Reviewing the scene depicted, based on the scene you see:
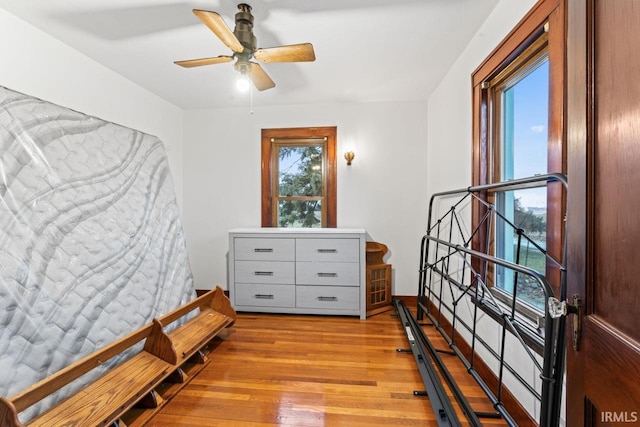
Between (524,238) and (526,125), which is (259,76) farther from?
(524,238)

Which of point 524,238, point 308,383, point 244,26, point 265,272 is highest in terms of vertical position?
point 244,26

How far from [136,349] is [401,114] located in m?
3.32

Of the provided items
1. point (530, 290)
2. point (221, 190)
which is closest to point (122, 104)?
point (221, 190)

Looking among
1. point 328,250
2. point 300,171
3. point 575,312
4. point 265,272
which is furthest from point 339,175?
point 575,312

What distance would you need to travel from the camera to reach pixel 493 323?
68.4 inches

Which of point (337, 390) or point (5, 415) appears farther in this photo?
point (337, 390)

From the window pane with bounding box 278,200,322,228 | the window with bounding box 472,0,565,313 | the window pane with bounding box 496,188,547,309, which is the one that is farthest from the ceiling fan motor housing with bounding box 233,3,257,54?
the window pane with bounding box 278,200,322,228

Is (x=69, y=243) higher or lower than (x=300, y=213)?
lower

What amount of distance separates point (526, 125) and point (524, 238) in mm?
647

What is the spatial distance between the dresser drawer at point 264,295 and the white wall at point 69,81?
1.95 m

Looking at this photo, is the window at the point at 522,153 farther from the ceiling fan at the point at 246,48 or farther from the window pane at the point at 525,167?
the ceiling fan at the point at 246,48

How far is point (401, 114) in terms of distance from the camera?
3197 mm

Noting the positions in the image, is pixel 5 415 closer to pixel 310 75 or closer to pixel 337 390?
pixel 337 390

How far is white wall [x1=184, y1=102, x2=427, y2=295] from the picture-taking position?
321 centimetres
